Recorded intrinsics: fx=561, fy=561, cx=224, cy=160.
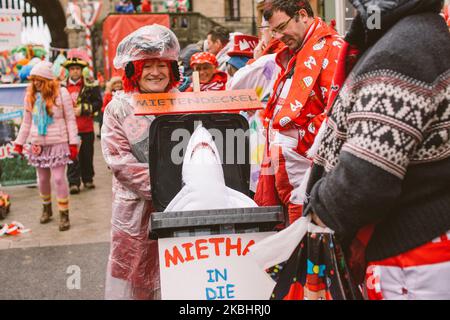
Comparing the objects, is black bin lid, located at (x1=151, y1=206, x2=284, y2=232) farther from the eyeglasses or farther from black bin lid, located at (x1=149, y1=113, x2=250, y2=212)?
the eyeglasses

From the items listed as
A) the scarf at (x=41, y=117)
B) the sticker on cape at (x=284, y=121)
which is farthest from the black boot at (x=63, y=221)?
the sticker on cape at (x=284, y=121)

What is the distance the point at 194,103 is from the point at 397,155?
125 cm

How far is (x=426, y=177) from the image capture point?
1.66m

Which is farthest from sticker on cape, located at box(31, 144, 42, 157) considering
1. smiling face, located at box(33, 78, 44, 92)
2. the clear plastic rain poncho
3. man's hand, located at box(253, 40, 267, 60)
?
the clear plastic rain poncho

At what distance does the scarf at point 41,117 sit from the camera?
20.8ft

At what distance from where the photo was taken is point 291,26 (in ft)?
10.9

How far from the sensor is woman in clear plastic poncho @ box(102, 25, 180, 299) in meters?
2.95

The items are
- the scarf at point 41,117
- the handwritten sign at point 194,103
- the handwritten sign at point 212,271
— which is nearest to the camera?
the handwritten sign at point 212,271

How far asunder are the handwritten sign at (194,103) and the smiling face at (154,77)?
45 centimetres

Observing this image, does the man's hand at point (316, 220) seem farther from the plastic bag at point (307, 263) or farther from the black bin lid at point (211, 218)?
the black bin lid at point (211, 218)

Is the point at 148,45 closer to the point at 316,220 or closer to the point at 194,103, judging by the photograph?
the point at 194,103

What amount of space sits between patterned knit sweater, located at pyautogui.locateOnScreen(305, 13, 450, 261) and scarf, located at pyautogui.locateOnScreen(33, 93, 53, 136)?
5177 mm
